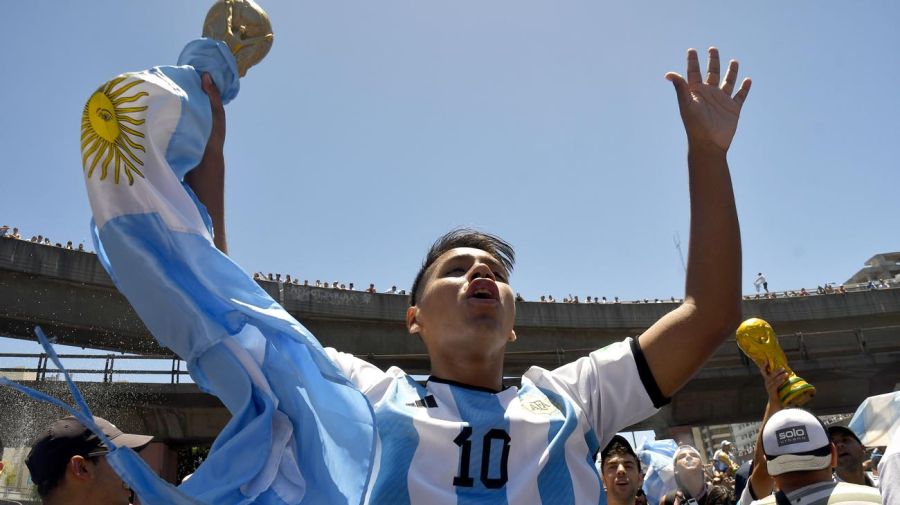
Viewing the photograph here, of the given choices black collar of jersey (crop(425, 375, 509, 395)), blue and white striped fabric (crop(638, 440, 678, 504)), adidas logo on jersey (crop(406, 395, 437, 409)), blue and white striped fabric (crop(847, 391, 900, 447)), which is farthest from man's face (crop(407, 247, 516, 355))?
blue and white striped fabric (crop(847, 391, 900, 447))

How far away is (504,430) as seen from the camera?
202 cm

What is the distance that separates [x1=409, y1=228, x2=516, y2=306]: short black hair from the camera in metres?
2.68

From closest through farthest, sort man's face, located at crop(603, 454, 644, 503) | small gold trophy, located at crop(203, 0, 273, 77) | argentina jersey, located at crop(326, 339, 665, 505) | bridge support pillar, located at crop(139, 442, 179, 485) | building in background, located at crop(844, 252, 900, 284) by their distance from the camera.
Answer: argentina jersey, located at crop(326, 339, 665, 505), small gold trophy, located at crop(203, 0, 273, 77), man's face, located at crop(603, 454, 644, 503), bridge support pillar, located at crop(139, 442, 179, 485), building in background, located at crop(844, 252, 900, 284)

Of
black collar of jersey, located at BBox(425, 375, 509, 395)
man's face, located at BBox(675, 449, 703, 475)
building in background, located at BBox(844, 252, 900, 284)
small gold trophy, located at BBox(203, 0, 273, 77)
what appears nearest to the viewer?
black collar of jersey, located at BBox(425, 375, 509, 395)

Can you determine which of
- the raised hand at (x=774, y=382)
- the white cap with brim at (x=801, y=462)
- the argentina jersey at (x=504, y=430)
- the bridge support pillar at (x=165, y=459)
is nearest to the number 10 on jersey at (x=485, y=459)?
the argentina jersey at (x=504, y=430)

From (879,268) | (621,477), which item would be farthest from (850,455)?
(879,268)

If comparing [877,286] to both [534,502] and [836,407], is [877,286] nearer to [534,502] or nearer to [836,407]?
[836,407]

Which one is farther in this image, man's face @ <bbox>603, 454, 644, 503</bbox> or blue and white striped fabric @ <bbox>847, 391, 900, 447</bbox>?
blue and white striped fabric @ <bbox>847, 391, 900, 447</bbox>

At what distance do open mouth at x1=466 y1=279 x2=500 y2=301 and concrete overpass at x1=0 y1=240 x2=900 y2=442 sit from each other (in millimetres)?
20073

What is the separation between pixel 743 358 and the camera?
26.0 m

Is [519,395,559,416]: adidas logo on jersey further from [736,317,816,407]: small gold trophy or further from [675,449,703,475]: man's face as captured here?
[675,449,703,475]: man's face

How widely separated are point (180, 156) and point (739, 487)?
17.2ft

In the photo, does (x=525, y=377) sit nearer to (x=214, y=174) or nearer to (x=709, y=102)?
(x=709, y=102)

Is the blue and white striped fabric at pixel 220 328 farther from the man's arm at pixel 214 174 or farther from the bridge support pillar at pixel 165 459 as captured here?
the bridge support pillar at pixel 165 459
